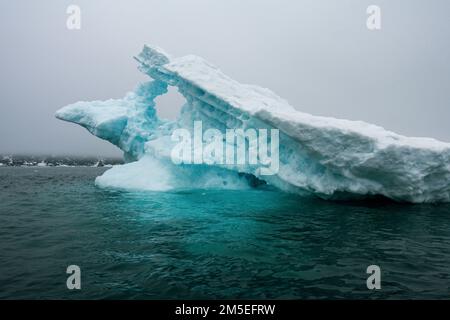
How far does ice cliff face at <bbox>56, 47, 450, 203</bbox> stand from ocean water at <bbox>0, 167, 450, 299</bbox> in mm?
1466

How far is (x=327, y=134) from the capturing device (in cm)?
1096

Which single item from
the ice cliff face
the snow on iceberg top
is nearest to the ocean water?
the ice cliff face

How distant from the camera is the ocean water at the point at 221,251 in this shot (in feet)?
14.6

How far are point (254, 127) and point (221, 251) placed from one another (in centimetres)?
816

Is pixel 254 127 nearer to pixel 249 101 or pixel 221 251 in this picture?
pixel 249 101

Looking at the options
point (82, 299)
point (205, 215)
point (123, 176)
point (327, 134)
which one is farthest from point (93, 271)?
point (123, 176)

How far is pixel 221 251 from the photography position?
6.16m

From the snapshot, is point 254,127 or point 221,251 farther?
point 254,127

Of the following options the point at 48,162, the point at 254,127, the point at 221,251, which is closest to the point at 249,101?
the point at 254,127

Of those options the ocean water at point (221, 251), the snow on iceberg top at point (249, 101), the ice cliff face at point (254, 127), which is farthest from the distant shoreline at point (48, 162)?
the ocean water at point (221, 251)

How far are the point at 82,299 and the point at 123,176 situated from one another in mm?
12384

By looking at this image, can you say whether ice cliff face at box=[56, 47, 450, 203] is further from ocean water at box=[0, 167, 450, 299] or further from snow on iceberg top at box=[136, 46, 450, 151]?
ocean water at box=[0, 167, 450, 299]

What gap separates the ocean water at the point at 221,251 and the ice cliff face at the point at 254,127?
57.7 inches
